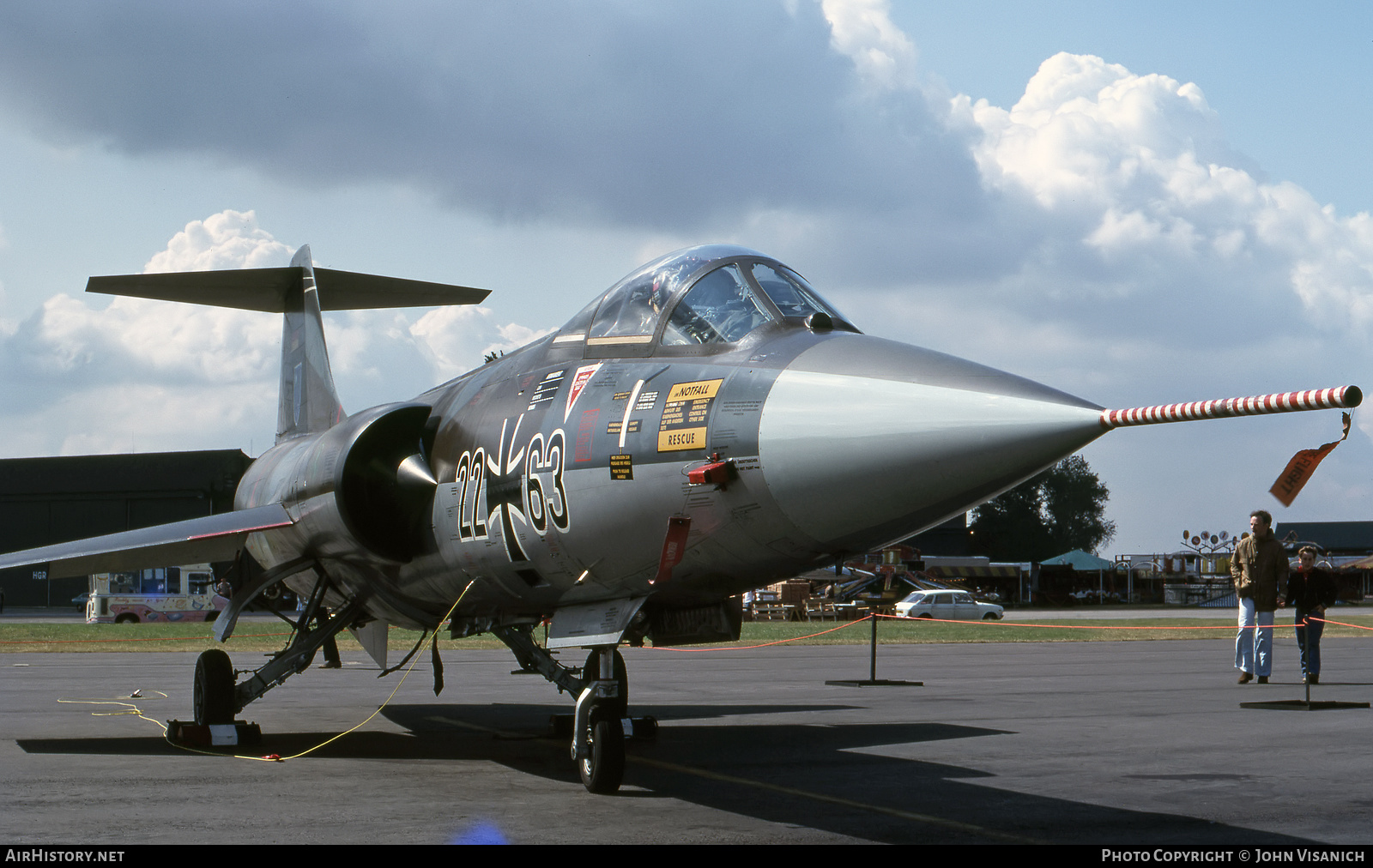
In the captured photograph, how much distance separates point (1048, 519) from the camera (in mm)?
112438

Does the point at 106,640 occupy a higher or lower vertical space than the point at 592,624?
lower

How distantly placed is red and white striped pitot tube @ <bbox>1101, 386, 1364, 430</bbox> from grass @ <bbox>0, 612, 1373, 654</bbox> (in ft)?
66.2

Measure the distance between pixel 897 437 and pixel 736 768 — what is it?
4.17 meters

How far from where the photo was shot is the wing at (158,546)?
10.3m

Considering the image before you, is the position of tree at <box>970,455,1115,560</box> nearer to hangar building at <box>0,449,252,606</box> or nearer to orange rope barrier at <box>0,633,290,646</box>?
hangar building at <box>0,449,252,606</box>

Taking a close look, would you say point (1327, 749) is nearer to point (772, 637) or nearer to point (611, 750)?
point (611, 750)

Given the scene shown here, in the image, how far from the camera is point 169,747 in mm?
10008

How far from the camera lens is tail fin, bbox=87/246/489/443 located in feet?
44.5

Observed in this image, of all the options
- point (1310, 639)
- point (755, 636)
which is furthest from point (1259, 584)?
point (755, 636)

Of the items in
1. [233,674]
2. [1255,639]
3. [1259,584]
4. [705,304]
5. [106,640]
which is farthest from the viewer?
[106,640]

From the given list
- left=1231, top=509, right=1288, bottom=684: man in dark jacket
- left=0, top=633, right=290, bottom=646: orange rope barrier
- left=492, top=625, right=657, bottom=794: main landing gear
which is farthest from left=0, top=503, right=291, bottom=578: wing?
left=0, top=633, right=290, bottom=646: orange rope barrier

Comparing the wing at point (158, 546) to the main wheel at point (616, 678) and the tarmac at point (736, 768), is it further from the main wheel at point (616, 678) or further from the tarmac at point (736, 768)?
the main wheel at point (616, 678)

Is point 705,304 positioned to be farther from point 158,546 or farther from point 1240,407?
point 158,546

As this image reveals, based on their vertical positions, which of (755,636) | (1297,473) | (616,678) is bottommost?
(755,636)
